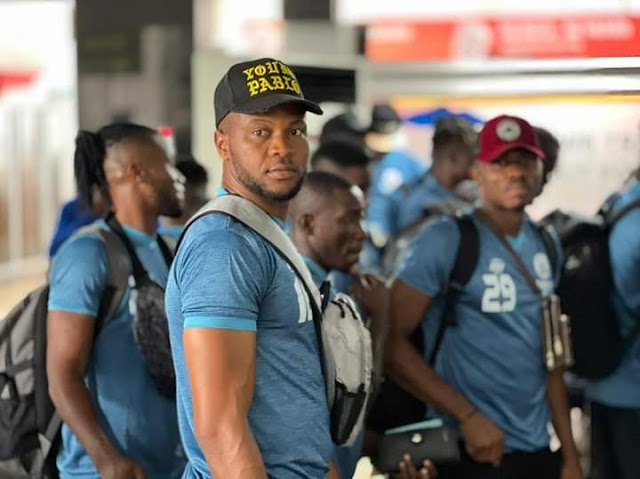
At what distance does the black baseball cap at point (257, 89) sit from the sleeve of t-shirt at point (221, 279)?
301 mm

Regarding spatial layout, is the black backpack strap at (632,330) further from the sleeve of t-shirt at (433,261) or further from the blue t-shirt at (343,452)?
the blue t-shirt at (343,452)

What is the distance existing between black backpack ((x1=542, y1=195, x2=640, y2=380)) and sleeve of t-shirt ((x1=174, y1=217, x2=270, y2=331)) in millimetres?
2161

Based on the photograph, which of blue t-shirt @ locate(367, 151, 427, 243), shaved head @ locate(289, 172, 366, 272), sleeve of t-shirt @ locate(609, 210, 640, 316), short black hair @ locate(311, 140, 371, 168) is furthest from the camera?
blue t-shirt @ locate(367, 151, 427, 243)

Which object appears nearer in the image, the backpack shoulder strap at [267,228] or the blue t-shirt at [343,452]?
the backpack shoulder strap at [267,228]

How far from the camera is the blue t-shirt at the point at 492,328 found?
12.9 ft

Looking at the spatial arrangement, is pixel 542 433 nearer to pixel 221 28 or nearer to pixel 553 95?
pixel 553 95

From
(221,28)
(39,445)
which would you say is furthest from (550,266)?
(221,28)

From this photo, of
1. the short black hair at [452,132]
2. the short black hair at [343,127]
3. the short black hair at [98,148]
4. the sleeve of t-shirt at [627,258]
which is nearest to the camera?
the short black hair at [98,148]

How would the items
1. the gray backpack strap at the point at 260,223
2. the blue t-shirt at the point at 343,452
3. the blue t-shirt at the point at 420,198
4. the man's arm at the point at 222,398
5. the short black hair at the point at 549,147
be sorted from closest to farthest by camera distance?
the man's arm at the point at 222,398 → the gray backpack strap at the point at 260,223 → the blue t-shirt at the point at 343,452 → the short black hair at the point at 549,147 → the blue t-shirt at the point at 420,198

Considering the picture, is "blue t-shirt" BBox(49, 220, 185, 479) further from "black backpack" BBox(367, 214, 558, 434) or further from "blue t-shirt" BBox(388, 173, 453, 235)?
"blue t-shirt" BBox(388, 173, 453, 235)

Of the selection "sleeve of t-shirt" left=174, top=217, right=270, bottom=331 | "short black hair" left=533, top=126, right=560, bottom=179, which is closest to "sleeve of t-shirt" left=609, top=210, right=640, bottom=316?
"short black hair" left=533, top=126, right=560, bottom=179

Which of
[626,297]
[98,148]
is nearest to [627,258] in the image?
[626,297]

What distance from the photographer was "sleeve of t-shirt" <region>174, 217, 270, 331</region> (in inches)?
96.4

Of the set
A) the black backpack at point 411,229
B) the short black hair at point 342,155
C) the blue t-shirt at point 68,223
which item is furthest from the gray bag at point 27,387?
the black backpack at point 411,229
